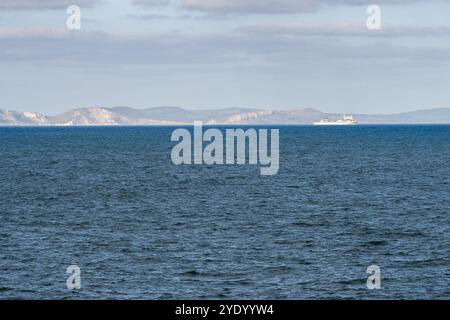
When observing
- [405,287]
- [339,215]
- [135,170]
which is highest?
[135,170]

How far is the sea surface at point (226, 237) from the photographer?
36.2m

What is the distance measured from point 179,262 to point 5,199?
131 feet

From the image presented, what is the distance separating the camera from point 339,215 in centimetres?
6238

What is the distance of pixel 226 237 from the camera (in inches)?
1989

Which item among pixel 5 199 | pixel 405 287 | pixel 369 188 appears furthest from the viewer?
pixel 369 188

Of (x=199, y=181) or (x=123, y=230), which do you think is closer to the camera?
(x=123, y=230)

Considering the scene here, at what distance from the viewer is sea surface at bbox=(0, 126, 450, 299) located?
1427 inches

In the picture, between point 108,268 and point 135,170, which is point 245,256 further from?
point 135,170
